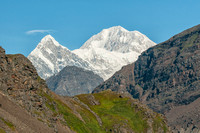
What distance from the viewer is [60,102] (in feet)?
595

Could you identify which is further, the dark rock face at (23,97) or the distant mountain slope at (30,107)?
the dark rock face at (23,97)

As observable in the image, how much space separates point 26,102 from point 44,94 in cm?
2958

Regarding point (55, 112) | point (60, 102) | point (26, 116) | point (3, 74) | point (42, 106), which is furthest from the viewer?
point (60, 102)

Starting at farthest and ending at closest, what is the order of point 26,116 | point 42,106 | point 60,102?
point 60,102 < point 42,106 < point 26,116

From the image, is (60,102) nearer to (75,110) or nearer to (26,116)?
(75,110)

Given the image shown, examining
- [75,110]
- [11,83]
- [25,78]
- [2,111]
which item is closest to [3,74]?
[11,83]

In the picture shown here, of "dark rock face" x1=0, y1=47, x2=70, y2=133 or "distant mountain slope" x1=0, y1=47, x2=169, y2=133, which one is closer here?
"distant mountain slope" x1=0, y1=47, x2=169, y2=133

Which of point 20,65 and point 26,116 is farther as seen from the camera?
point 20,65

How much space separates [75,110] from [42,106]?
40.5 metres

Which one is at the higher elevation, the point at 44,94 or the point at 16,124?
the point at 44,94

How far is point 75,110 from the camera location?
7466 inches

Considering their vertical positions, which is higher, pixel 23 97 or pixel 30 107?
pixel 23 97

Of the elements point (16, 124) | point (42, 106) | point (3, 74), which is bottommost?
point (16, 124)

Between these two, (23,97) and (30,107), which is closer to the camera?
(30,107)
